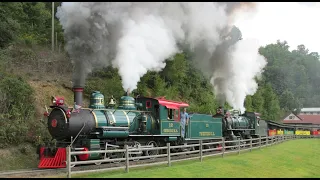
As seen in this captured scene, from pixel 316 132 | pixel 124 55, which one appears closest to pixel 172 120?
pixel 124 55

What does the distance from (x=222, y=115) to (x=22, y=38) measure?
56.1 feet

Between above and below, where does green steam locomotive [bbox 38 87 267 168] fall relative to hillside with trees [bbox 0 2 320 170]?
below

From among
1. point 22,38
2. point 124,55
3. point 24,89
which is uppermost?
point 22,38

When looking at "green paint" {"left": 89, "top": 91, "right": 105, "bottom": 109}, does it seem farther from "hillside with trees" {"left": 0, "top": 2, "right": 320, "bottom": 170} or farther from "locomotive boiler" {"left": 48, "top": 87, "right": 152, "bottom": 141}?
"hillside with trees" {"left": 0, "top": 2, "right": 320, "bottom": 170}

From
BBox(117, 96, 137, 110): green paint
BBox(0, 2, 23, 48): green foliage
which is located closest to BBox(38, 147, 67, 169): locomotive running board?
BBox(117, 96, 137, 110): green paint

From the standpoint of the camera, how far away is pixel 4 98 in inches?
743

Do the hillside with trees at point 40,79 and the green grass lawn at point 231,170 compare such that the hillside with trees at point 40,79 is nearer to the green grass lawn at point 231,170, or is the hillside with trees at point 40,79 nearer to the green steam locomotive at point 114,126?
the green steam locomotive at point 114,126

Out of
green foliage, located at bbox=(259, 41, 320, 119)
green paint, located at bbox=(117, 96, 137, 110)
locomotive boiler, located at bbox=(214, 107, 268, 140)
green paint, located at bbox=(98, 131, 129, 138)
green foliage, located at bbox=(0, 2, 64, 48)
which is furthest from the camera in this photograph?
green foliage, located at bbox=(259, 41, 320, 119)

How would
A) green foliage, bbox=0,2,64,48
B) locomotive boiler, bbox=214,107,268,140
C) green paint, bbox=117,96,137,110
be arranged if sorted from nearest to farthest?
green paint, bbox=117,96,137,110, locomotive boiler, bbox=214,107,268,140, green foliage, bbox=0,2,64,48

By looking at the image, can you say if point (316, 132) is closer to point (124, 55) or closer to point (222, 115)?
point (222, 115)

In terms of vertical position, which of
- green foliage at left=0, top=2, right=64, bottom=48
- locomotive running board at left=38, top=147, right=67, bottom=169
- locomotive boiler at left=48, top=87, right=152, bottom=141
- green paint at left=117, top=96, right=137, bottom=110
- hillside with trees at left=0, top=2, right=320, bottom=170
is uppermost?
green foliage at left=0, top=2, right=64, bottom=48

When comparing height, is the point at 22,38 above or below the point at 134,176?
above

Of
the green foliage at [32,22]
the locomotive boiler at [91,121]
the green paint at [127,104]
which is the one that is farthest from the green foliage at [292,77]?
the locomotive boiler at [91,121]

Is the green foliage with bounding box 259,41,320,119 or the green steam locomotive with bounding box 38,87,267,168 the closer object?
the green steam locomotive with bounding box 38,87,267,168
